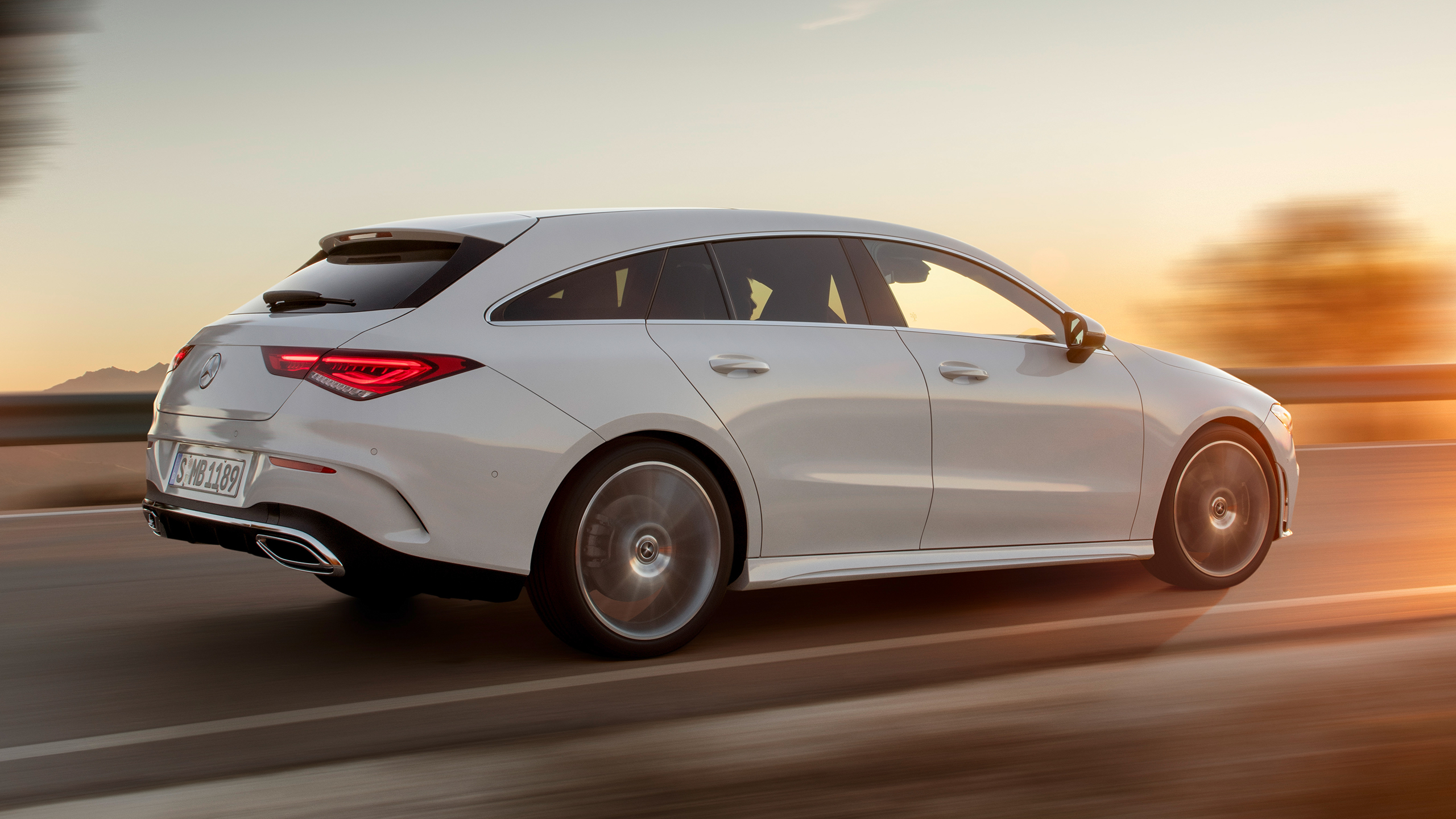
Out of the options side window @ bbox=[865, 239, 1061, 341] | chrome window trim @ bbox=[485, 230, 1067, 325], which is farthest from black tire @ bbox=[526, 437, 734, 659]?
side window @ bbox=[865, 239, 1061, 341]

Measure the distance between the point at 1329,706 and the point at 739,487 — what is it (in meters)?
2.05

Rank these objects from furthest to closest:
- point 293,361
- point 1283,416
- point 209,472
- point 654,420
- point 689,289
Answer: point 1283,416 → point 689,289 → point 654,420 → point 209,472 → point 293,361

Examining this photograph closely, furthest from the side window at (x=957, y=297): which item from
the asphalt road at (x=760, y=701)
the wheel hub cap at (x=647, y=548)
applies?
the wheel hub cap at (x=647, y=548)

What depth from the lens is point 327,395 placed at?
4.37 m

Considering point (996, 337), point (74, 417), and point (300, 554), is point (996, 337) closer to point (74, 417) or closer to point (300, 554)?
point (300, 554)

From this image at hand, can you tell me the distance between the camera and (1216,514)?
254 inches

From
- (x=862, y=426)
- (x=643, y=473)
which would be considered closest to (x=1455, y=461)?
(x=862, y=426)

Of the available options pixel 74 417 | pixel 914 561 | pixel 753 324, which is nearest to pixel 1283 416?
pixel 914 561

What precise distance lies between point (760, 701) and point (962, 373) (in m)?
1.85

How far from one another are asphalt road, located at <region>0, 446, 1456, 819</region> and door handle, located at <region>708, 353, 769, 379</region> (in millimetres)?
1024

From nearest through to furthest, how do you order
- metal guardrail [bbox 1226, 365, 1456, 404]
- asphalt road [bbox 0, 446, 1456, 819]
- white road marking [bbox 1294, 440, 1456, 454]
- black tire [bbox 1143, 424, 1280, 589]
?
asphalt road [bbox 0, 446, 1456, 819] < black tire [bbox 1143, 424, 1280, 589] < white road marking [bbox 1294, 440, 1456, 454] < metal guardrail [bbox 1226, 365, 1456, 404]

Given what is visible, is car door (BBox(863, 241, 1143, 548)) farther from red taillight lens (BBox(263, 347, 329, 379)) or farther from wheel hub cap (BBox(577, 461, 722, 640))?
red taillight lens (BBox(263, 347, 329, 379))

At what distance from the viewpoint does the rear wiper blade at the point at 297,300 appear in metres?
4.72

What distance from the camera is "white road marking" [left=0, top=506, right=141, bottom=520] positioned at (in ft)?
27.5
